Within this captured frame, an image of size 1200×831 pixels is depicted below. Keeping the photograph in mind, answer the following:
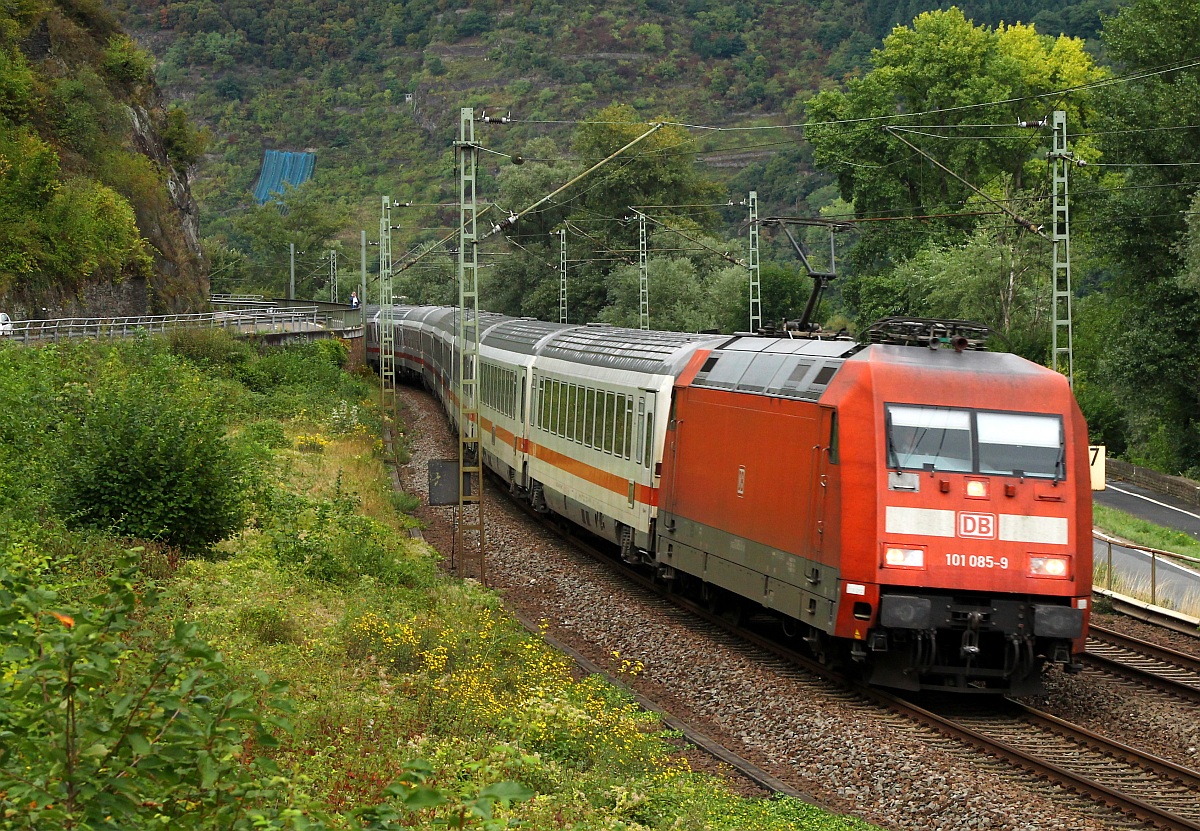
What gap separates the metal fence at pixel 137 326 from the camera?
35531mm

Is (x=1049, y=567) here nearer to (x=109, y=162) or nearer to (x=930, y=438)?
(x=930, y=438)

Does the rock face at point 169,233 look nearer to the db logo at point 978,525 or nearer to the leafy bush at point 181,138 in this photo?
the leafy bush at point 181,138

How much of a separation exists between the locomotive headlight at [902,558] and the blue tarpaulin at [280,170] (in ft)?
514

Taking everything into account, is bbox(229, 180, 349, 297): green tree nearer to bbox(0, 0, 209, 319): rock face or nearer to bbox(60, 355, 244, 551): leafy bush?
bbox(0, 0, 209, 319): rock face

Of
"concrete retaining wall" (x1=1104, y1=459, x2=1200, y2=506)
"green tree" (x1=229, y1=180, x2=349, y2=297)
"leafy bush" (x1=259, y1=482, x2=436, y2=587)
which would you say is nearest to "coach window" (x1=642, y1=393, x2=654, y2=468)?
"leafy bush" (x1=259, y1=482, x2=436, y2=587)

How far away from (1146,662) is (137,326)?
32307mm

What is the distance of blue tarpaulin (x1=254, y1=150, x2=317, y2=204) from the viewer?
6467 inches

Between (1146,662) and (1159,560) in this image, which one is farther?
(1159,560)

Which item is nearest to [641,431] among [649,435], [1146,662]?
[649,435]

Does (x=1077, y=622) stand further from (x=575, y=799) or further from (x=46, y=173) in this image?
(x=46, y=173)

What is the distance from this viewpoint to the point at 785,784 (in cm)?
1126

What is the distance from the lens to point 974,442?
13164 mm

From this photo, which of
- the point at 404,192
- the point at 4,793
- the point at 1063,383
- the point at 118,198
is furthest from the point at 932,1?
the point at 4,793

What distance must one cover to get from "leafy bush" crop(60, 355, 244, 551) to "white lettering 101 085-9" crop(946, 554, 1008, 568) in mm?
8649
